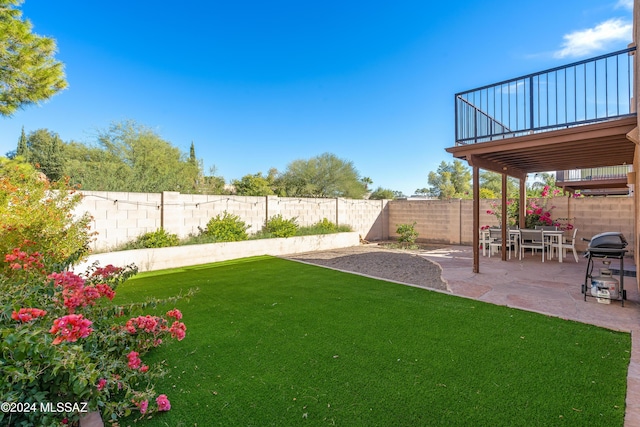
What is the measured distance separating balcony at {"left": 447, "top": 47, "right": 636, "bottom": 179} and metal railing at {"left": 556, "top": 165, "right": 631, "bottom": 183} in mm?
8324

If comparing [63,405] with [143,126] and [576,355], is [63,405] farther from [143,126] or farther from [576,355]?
[143,126]

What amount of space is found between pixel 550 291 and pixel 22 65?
10202mm

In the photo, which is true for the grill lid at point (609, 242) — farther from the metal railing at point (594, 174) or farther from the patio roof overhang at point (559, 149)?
the metal railing at point (594, 174)

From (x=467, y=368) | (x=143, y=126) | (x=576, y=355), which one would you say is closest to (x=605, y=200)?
(x=576, y=355)

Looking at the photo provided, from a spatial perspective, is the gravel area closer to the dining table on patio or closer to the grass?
the grass

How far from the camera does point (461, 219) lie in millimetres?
11234

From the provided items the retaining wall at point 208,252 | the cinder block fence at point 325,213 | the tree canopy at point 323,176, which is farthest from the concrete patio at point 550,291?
the tree canopy at point 323,176

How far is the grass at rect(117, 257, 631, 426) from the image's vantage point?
1.96 m

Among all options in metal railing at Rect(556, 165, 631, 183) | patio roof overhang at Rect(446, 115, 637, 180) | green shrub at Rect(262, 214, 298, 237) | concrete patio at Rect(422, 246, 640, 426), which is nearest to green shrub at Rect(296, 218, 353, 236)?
green shrub at Rect(262, 214, 298, 237)

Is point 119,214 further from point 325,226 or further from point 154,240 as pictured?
point 325,226

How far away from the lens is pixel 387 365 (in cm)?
255

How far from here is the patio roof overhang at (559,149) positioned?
Result: 189 inches

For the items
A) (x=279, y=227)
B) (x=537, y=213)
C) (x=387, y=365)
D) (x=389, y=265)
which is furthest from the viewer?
(x=279, y=227)

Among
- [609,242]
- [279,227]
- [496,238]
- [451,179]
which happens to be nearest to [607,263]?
[609,242]
